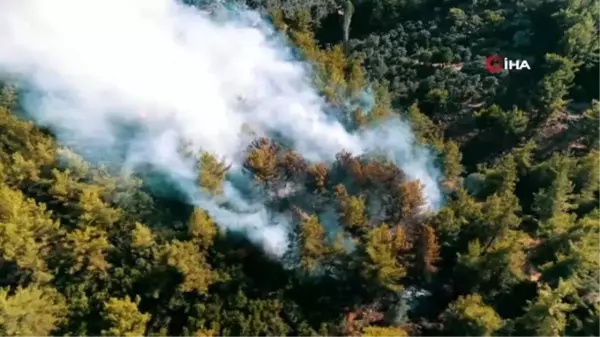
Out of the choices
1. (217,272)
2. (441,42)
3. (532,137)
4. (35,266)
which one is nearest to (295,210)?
(217,272)

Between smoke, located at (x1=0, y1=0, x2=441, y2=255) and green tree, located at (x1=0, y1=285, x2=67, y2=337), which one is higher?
smoke, located at (x1=0, y1=0, x2=441, y2=255)

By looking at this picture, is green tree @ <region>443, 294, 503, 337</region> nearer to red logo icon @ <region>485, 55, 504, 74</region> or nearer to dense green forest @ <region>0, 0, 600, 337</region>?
dense green forest @ <region>0, 0, 600, 337</region>

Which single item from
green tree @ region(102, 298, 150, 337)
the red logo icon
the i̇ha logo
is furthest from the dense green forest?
the red logo icon

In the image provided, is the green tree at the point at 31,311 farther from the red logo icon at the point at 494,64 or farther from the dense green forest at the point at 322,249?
the red logo icon at the point at 494,64

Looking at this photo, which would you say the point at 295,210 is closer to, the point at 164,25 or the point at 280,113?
the point at 280,113

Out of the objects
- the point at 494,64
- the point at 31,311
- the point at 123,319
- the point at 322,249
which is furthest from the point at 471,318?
the point at 494,64

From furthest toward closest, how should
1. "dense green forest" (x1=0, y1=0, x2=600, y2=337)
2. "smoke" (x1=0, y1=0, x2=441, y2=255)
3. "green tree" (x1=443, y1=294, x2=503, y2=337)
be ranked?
"smoke" (x1=0, y1=0, x2=441, y2=255)
"dense green forest" (x1=0, y1=0, x2=600, y2=337)
"green tree" (x1=443, y1=294, x2=503, y2=337)
